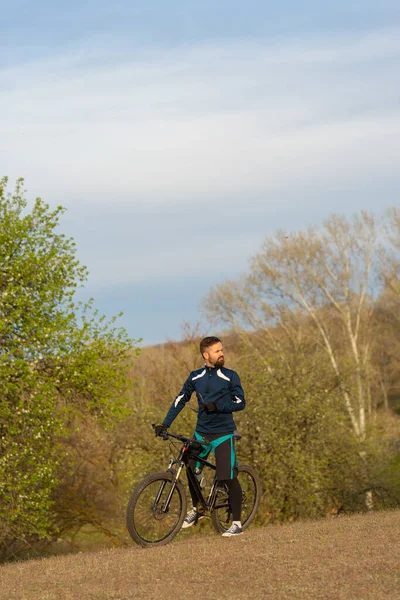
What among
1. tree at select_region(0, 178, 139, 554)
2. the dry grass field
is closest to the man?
the dry grass field

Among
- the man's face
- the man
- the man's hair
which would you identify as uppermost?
the man's hair

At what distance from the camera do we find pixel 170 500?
9812 millimetres

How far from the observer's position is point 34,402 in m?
19.4

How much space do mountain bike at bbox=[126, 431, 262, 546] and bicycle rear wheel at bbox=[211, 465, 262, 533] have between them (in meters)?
0.01

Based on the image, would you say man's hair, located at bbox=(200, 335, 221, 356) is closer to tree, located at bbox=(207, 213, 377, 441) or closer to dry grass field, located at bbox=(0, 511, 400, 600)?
dry grass field, located at bbox=(0, 511, 400, 600)

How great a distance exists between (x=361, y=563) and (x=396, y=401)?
7425 cm

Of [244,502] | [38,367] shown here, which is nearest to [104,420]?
[38,367]

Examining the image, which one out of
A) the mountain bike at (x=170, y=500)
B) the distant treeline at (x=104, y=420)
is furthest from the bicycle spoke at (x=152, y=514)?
the distant treeline at (x=104, y=420)

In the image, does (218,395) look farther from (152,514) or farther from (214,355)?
(152,514)

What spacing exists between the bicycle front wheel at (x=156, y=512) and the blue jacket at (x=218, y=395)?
2.35 feet

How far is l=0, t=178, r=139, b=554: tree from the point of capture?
1909 cm

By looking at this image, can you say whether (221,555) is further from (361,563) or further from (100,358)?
(100,358)

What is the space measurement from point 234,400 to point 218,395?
0.20 m

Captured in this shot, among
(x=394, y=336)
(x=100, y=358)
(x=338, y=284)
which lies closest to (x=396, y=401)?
(x=394, y=336)
